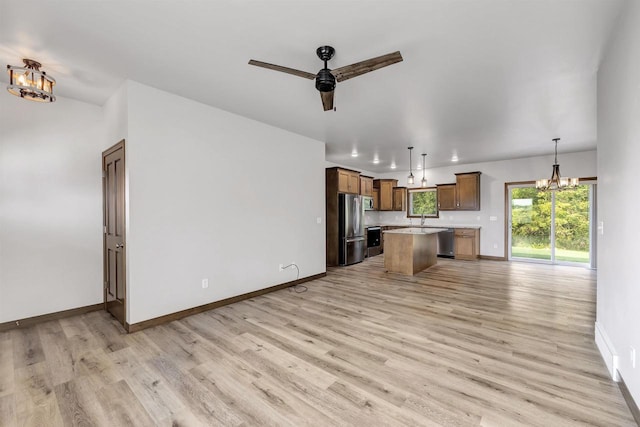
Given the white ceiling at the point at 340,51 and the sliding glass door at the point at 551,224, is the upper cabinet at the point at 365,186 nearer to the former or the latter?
the white ceiling at the point at 340,51

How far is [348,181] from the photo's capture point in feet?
22.2

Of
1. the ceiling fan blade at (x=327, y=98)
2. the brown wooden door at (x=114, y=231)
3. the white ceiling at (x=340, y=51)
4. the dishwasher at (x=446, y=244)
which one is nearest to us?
the white ceiling at (x=340, y=51)

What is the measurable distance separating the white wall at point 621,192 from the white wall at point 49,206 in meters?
5.33

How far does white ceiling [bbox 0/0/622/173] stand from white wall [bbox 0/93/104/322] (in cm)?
41

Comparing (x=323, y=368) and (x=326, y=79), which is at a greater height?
(x=326, y=79)

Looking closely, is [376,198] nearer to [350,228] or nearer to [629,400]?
[350,228]

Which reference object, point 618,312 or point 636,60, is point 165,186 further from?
point 618,312

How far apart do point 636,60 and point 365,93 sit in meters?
2.20

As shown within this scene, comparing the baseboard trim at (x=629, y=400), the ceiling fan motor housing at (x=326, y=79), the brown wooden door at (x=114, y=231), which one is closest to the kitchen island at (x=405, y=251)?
the baseboard trim at (x=629, y=400)

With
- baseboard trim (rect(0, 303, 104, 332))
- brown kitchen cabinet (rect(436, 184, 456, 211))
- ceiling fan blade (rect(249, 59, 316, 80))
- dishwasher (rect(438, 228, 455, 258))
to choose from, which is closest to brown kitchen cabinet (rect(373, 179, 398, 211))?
brown kitchen cabinet (rect(436, 184, 456, 211))

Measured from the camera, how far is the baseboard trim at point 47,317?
3.09m

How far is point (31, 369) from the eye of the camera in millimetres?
2328

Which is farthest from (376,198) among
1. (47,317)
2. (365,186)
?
(47,317)

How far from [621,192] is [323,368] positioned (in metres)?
2.63
